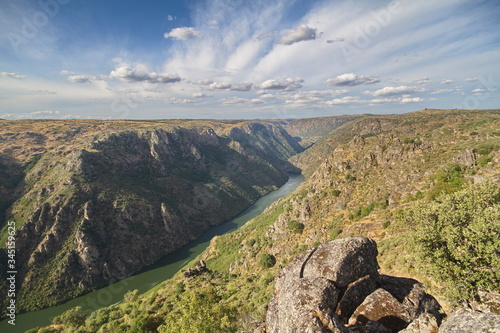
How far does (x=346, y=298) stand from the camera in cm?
1537

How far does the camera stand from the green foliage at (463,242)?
14969 millimetres

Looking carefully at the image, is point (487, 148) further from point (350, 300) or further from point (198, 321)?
point (198, 321)

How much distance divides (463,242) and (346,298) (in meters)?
9.49

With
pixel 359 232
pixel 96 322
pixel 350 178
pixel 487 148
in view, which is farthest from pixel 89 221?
pixel 487 148

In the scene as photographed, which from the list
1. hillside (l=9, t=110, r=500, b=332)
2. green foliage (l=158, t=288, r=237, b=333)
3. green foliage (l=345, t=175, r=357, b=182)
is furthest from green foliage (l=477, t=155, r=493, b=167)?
green foliage (l=158, t=288, r=237, b=333)

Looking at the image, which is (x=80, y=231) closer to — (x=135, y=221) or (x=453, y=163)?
(x=135, y=221)

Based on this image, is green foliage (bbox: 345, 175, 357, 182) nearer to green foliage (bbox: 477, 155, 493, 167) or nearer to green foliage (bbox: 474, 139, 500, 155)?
→ green foliage (bbox: 474, 139, 500, 155)

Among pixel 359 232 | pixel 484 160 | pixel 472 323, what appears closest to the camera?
pixel 472 323

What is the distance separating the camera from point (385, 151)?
263 feet

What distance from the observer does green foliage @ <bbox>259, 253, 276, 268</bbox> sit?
6975 cm

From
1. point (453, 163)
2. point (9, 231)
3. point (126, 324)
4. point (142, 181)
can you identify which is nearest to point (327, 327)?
point (126, 324)

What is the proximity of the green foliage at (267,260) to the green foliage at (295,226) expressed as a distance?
36.8 feet

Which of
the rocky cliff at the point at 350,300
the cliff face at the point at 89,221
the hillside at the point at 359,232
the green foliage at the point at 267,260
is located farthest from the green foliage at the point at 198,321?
the cliff face at the point at 89,221

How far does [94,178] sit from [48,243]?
46.4 meters
